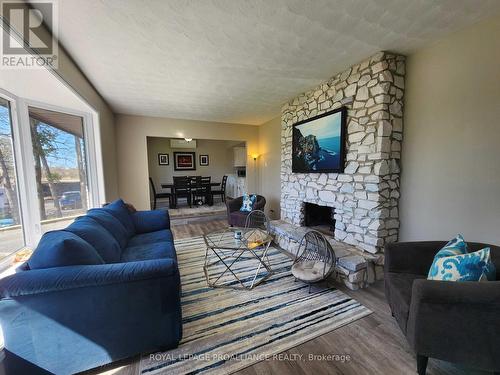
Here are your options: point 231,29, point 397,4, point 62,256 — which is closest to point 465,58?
point 397,4

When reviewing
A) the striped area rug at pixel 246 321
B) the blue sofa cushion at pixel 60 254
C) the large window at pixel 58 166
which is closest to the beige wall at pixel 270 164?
the striped area rug at pixel 246 321

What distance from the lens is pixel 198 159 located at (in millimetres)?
8195

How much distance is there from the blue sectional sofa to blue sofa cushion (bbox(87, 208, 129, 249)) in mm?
640

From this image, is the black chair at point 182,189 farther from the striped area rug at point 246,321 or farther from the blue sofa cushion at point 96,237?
the blue sofa cushion at point 96,237

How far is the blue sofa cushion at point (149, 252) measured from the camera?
204 centimetres

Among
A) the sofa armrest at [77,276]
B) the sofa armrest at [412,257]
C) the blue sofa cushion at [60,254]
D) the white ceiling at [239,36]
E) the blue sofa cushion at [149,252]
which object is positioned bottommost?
the blue sofa cushion at [149,252]

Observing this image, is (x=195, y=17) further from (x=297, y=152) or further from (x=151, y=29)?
(x=297, y=152)

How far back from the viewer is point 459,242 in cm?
147

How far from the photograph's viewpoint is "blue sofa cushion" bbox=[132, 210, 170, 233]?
294cm

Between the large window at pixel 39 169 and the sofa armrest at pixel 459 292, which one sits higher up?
the large window at pixel 39 169

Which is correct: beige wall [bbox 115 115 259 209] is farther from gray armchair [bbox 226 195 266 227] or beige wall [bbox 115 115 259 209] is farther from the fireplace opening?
the fireplace opening

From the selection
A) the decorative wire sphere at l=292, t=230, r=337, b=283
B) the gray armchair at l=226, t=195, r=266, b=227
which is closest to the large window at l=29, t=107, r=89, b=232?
the gray armchair at l=226, t=195, r=266, b=227

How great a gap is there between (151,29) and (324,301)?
10.1ft

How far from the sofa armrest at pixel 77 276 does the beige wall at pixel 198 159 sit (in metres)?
6.72
